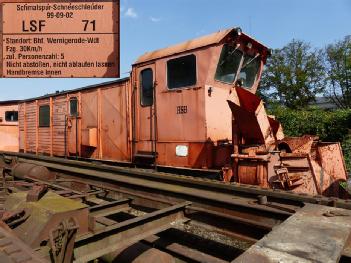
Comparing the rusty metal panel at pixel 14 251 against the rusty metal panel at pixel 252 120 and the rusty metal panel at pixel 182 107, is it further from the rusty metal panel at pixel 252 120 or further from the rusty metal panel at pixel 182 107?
the rusty metal panel at pixel 182 107

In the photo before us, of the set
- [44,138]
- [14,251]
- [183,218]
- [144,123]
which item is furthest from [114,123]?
[14,251]

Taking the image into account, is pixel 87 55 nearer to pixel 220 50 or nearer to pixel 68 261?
pixel 220 50

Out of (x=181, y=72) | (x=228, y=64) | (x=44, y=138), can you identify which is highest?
(x=228, y=64)

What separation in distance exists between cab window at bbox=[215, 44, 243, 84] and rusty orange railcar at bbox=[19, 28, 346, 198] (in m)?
0.02

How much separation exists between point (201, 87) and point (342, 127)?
46.5ft

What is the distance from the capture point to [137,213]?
189 inches

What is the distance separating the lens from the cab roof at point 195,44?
19.7 ft

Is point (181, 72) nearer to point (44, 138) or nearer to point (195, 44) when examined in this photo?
point (195, 44)

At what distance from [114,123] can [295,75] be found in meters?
44.5

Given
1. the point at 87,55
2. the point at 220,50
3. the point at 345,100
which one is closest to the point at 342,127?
the point at 220,50

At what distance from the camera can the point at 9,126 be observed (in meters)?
13.5

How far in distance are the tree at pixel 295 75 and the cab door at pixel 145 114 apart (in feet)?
139

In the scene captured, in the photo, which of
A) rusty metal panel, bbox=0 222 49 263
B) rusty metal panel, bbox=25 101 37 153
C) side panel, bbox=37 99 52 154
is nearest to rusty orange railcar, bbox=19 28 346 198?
side panel, bbox=37 99 52 154

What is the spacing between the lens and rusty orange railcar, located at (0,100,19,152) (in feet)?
43.5
